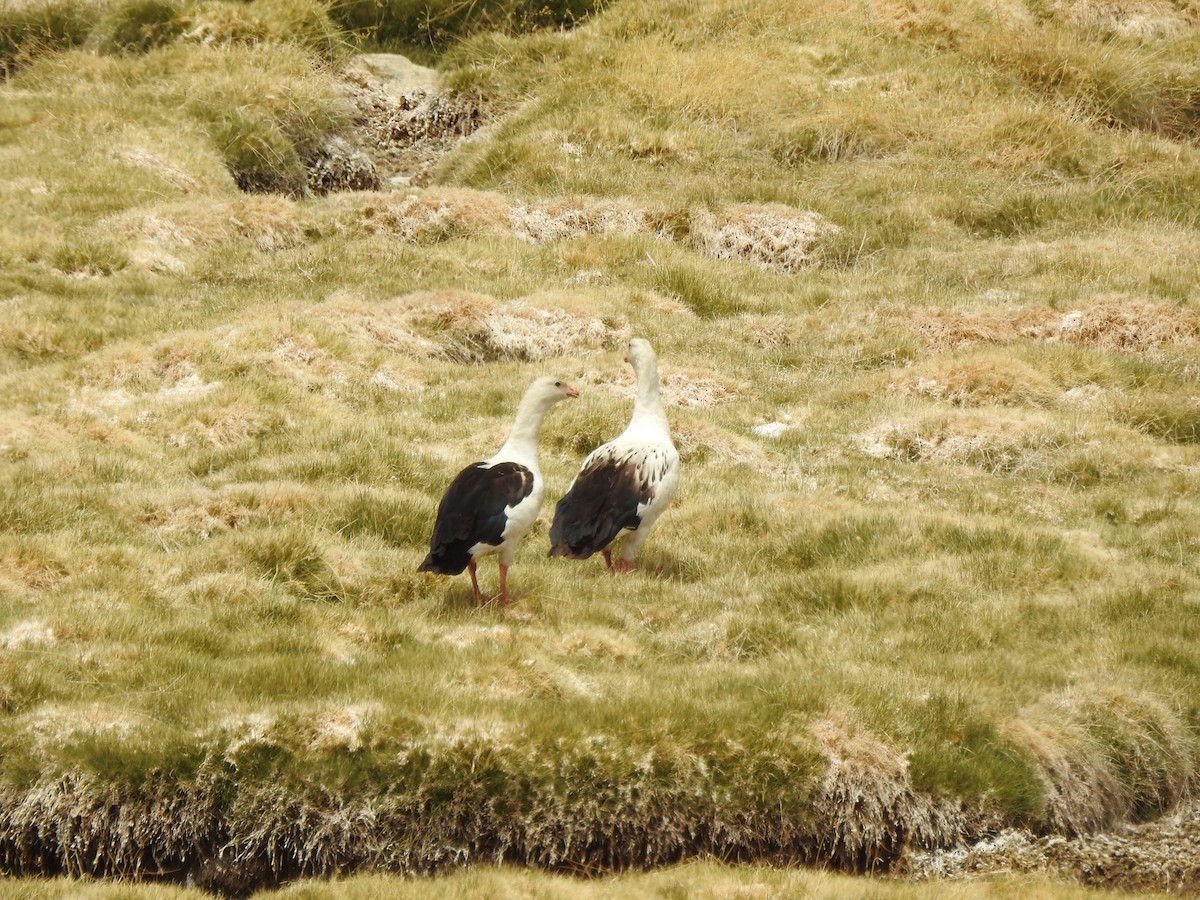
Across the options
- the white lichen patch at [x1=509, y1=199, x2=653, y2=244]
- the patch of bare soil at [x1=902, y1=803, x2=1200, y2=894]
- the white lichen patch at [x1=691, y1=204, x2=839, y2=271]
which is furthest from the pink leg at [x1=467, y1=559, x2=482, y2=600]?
the white lichen patch at [x1=691, y1=204, x2=839, y2=271]

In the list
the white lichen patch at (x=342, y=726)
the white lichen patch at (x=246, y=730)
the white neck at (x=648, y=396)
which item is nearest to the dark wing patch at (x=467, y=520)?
the white lichen patch at (x=342, y=726)

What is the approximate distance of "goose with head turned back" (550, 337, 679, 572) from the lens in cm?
1273

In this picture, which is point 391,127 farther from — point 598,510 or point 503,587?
point 503,587

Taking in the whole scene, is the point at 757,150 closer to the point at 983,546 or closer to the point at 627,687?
the point at 983,546

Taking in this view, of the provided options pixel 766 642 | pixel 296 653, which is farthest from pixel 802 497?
pixel 296 653

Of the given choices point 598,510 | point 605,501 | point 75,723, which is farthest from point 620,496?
point 75,723

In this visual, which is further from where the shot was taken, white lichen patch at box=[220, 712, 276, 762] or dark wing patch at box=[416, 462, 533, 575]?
dark wing patch at box=[416, 462, 533, 575]

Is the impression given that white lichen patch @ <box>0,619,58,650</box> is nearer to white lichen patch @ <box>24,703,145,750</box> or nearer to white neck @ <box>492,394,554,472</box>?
white lichen patch @ <box>24,703,145,750</box>

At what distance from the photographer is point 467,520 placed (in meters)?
11.7

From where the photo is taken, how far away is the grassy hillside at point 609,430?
392 inches

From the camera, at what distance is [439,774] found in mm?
9812

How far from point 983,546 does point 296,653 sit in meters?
6.79

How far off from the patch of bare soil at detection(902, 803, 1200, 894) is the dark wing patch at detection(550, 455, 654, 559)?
13.6 ft

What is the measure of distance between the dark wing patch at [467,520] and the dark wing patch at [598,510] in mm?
830
